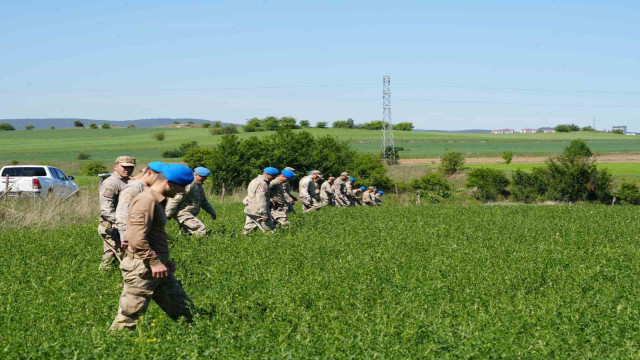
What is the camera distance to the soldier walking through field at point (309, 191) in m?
24.6

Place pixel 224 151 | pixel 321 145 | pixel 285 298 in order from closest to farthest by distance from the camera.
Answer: pixel 285 298, pixel 224 151, pixel 321 145

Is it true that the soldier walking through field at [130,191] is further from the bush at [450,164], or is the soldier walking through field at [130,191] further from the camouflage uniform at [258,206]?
the bush at [450,164]

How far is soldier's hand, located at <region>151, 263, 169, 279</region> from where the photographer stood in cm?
758

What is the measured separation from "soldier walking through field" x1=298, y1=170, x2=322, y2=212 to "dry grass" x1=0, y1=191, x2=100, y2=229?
6745 mm

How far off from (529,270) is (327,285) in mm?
3551

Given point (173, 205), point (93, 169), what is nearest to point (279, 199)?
point (173, 205)

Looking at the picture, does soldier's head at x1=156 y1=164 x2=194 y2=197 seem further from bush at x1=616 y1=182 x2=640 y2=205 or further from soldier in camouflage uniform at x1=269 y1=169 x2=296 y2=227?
bush at x1=616 y1=182 x2=640 y2=205

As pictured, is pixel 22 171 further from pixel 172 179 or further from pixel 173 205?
pixel 172 179

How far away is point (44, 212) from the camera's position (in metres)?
21.4

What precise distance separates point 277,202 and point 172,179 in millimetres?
10969

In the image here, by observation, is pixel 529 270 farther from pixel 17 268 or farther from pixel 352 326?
pixel 17 268

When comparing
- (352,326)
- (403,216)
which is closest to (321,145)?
(403,216)

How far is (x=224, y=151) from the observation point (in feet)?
150

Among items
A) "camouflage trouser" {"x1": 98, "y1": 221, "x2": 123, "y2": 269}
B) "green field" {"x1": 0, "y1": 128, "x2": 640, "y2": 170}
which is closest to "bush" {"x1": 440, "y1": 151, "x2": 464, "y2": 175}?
"green field" {"x1": 0, "y1": 128, "x2": 640, "y2": 170}
